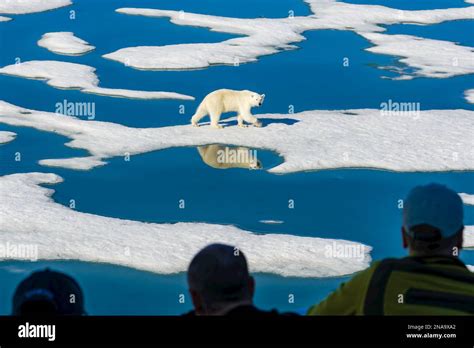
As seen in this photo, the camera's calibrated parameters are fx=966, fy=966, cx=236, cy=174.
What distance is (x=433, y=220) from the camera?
278 cm

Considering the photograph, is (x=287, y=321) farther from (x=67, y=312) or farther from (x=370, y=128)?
(x=370, y=128)

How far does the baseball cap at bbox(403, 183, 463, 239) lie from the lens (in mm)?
2773

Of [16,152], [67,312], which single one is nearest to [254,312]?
[67,312]

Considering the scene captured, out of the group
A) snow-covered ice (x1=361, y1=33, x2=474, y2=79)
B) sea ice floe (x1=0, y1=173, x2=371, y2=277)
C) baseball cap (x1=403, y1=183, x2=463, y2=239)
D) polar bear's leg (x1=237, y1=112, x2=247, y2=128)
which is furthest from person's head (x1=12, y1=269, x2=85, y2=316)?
snow-covered ice (x1=361, y1=33, x2=474, y2=79)

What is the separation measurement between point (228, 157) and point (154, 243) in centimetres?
328

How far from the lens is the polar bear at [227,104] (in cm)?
1242

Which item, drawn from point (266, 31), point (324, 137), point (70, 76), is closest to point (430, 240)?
point (324, 137)

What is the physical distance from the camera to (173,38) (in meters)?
19.0

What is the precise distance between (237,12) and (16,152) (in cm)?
1127

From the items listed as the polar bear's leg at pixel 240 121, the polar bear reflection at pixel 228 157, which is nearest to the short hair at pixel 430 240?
the polar bear reflection at pixel 228 157

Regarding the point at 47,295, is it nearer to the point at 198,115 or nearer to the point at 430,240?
the point at 430,240

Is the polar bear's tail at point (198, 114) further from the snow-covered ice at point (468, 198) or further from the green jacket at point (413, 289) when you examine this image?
the green jacket at point (413, 289)

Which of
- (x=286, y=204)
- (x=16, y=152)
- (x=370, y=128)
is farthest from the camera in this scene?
(x=370, y=128)

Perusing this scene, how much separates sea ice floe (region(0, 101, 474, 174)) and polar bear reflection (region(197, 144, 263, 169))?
7.0 inches
